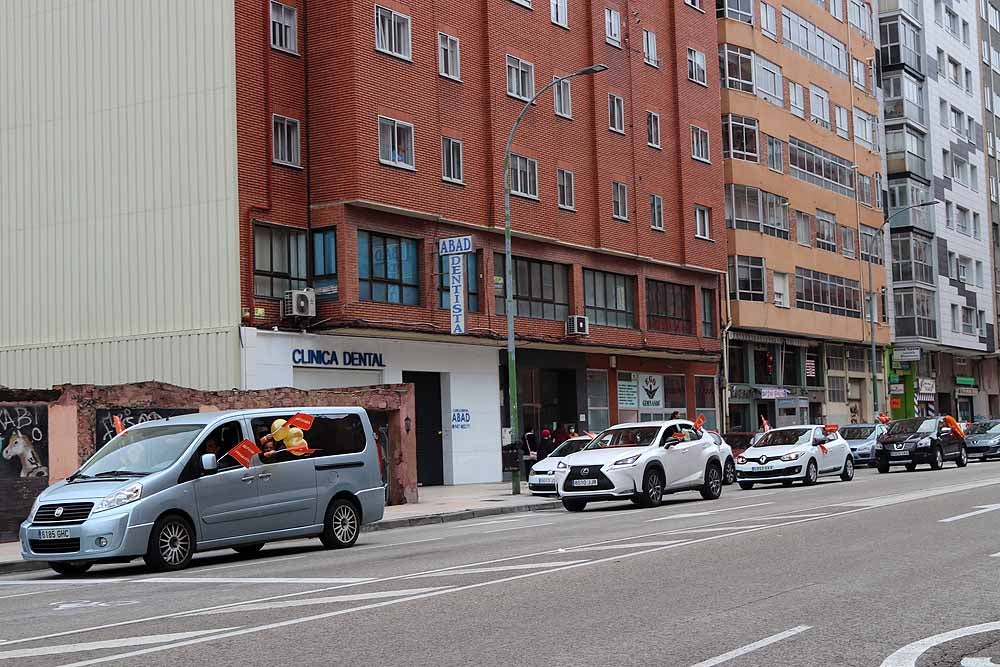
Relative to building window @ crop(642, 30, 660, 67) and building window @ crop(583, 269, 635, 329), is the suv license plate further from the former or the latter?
building window @ crop(642, 30, 660, 67)

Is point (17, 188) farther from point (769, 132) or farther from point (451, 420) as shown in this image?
point (769, 132)

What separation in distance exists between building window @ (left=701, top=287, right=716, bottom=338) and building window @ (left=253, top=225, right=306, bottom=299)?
67.6 feet

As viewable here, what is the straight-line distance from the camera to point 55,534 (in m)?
15.5

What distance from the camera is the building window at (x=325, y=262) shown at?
32.2m

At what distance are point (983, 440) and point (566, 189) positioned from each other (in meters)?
18.0

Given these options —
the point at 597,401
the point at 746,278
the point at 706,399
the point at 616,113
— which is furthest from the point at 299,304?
the point at 746,278

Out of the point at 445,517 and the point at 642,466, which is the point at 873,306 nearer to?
the point at 642,466

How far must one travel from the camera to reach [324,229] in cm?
3269

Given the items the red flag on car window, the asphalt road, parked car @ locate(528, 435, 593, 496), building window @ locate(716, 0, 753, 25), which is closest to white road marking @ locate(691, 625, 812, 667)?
the asphalt road

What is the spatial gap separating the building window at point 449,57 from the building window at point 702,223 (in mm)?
14373

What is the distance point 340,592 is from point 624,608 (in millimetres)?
2934

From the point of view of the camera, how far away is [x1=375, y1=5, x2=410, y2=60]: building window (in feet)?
111

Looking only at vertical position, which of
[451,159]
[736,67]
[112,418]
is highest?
[736,67]

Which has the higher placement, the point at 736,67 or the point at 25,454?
the point at 736,67
